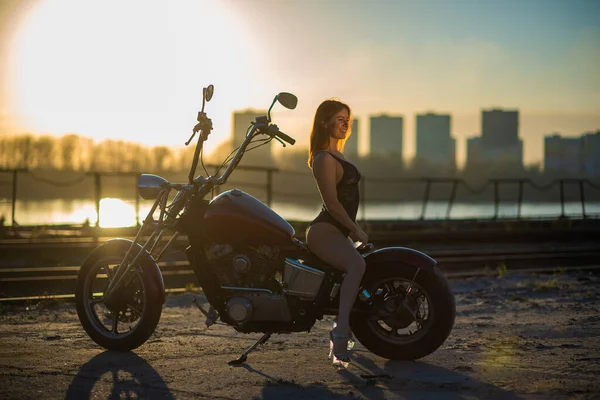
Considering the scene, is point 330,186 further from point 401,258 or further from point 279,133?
point 401,258

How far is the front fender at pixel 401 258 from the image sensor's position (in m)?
5.49

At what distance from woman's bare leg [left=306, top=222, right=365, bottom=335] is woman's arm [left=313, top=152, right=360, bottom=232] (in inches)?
4.5

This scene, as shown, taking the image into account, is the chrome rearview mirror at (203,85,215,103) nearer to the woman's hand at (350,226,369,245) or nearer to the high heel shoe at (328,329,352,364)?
the woman's hand at (350,226,369,245)

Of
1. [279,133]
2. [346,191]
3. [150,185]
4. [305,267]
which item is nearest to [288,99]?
[279,133]

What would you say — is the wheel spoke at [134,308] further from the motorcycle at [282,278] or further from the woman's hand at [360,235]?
the woman's hand at [360,235]

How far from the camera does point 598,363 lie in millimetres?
5359

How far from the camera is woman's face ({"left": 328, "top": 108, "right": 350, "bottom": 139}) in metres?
5.46

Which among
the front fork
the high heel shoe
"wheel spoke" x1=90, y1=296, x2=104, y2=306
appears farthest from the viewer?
"wheel spoke" x1=90, y1=296, x2=104, y2=306

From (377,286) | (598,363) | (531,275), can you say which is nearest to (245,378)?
(377,286)

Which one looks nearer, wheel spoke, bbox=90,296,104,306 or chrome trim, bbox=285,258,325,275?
chrome trim, bbox=285,258,325,275

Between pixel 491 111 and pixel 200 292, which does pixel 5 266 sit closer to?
pixel 200 292

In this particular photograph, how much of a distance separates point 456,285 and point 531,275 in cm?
155

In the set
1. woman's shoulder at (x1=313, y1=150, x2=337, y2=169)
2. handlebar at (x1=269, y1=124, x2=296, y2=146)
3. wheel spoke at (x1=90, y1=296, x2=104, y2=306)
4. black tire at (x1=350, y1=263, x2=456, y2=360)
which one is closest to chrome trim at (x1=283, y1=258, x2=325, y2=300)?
black tire at (x1=350, y1=263, x2=456, y2=360)

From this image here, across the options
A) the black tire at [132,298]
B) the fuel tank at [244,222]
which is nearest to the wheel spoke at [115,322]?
the black tire at [132,298]
